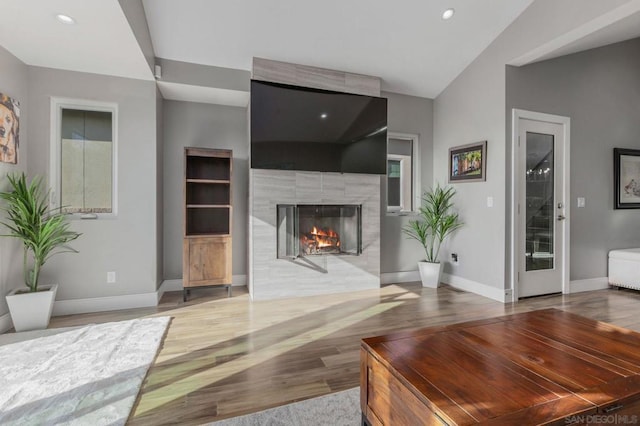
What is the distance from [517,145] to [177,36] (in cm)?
396

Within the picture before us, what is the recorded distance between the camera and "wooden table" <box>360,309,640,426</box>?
98 cm

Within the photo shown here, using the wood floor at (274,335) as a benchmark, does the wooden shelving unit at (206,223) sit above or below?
above

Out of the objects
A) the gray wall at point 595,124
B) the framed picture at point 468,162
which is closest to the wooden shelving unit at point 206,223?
the framed picture at point 468,162

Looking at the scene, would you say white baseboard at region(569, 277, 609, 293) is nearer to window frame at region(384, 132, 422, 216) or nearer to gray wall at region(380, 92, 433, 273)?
gray wall at region(380, 92, 433, 273)

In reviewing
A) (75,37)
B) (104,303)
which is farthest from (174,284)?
(75,37)

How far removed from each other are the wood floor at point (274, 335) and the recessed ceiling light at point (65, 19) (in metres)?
2.58

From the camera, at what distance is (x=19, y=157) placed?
297cm

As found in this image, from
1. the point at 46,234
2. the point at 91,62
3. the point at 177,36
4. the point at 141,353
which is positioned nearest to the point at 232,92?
the point at 177,36

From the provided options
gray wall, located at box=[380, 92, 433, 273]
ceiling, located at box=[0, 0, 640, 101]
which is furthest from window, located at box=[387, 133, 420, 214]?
ceiling, located at box=[0, 0, 640, 101]

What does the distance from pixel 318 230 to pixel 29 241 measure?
2.90 metres

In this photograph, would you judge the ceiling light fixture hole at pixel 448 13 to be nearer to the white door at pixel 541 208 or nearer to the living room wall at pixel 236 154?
the living room wall at pixel 236 154

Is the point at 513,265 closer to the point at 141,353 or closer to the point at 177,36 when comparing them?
the point at 141,353

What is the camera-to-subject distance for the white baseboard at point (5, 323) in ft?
8.97

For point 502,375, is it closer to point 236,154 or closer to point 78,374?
point 78,374
